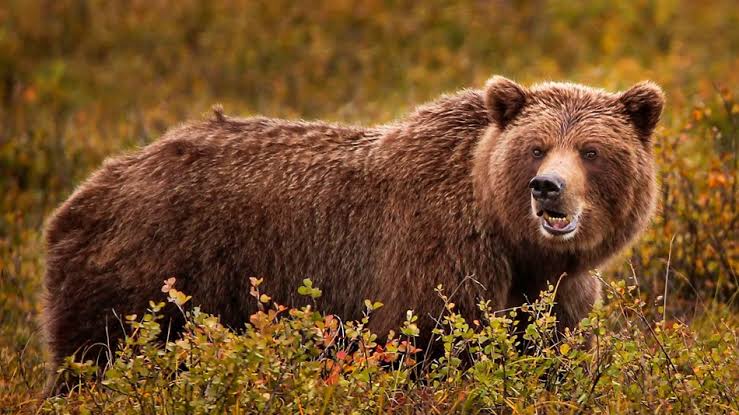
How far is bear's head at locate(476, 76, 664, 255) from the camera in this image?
561cm

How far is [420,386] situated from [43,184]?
238 inches

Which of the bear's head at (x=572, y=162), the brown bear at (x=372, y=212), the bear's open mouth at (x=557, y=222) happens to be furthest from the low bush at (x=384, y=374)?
the brown bear at (x=372, y=212)

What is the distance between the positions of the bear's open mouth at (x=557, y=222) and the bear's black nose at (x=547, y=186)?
3.9 inches

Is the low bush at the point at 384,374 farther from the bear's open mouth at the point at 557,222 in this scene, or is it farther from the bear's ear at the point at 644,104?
the bear's ear at the point at 644,104

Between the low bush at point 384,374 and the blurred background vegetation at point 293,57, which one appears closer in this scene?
the low bush at point 384,374

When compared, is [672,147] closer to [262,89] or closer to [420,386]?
[420,386]

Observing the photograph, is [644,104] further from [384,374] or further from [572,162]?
[384,374]

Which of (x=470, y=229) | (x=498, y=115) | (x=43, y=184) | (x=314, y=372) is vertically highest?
(x=498, y=115)

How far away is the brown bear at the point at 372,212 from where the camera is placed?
5.78 m

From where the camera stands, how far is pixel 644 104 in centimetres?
591

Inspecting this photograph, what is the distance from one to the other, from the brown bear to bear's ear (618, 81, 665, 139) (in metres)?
0.01

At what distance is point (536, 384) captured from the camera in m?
5.16

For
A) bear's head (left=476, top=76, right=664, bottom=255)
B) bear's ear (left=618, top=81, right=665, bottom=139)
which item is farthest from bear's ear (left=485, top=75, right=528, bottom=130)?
bear's ear (left=618, top=81, right=665, bottom=139)

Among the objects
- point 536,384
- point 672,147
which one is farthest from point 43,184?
point 536,384
